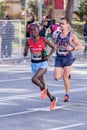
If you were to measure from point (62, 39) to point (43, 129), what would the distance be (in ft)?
11.1

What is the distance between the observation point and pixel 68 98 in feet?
44.3

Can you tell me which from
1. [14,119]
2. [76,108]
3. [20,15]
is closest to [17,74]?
[76,108]

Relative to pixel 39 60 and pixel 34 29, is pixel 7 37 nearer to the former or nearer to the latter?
pixel 39 60


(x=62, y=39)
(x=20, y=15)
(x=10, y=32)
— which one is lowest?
(x=20, y=15)

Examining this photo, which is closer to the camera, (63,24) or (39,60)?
(39,60)

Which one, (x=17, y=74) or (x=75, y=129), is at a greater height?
(x=75, y=129)

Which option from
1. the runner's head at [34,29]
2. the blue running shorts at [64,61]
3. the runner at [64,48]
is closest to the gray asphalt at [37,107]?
the runner at [64,48]

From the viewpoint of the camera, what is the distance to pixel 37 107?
12.4 metres

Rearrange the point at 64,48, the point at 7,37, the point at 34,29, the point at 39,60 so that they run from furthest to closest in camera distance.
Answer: the point at 7,37 < the point at 64,48 < the point at 39,60 < the point at 34,29

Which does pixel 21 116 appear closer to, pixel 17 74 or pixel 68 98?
pixel 68 98

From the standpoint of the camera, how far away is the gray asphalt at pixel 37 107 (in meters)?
10.5

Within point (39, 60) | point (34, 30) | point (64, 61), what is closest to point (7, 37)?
point (64, 61)

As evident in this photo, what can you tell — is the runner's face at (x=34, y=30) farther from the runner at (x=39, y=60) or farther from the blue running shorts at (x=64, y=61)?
the blue running shorts at (x=64, y=61)

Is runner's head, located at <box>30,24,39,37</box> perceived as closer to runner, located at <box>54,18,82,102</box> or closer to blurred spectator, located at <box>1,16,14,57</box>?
runner, located at <box>54,18,82,102</box>
